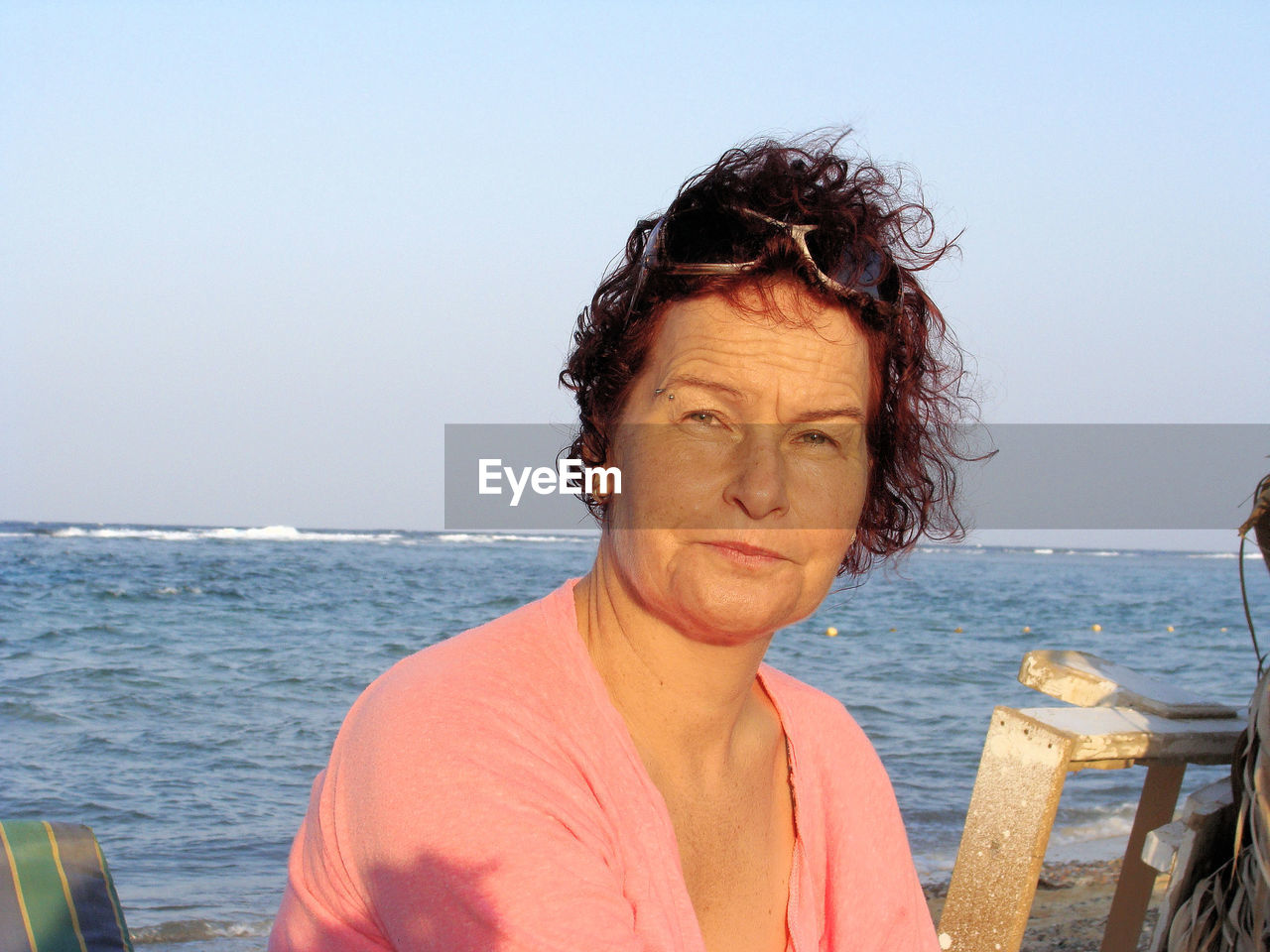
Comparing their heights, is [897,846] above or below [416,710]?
below

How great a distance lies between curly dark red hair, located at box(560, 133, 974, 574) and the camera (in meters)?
1.71

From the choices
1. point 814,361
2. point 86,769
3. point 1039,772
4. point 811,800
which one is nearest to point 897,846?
point 811,800

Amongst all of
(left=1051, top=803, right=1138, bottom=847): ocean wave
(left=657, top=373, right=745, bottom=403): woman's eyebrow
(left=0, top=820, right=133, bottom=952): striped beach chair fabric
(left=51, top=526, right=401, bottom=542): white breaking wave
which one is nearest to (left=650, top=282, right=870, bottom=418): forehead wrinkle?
(left=657, top=373, right=745, bottom=403): woman's eyebrow

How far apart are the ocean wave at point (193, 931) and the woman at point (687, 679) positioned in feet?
11.3

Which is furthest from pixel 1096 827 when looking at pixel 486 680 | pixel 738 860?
pixel 486 680

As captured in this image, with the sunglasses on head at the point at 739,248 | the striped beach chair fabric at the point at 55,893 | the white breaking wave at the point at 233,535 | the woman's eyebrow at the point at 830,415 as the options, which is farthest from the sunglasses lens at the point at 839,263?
the white breaking wave at the point at 233,535

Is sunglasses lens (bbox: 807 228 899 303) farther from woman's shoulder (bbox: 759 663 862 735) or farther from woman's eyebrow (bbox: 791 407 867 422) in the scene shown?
woman's shoulder (bbox: 759 663 862 735)

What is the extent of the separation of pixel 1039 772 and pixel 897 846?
1.43 feet

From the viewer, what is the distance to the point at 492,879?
4.05 feet

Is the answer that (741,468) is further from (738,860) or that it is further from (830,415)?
(738,860)

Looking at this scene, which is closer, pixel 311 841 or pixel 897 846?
pixel 311 841

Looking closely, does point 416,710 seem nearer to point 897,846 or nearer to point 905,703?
point 897,846

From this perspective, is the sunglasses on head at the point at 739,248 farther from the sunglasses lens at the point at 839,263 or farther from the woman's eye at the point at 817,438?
the woman's eye at the point at 817,438

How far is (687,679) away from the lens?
5.69ft
